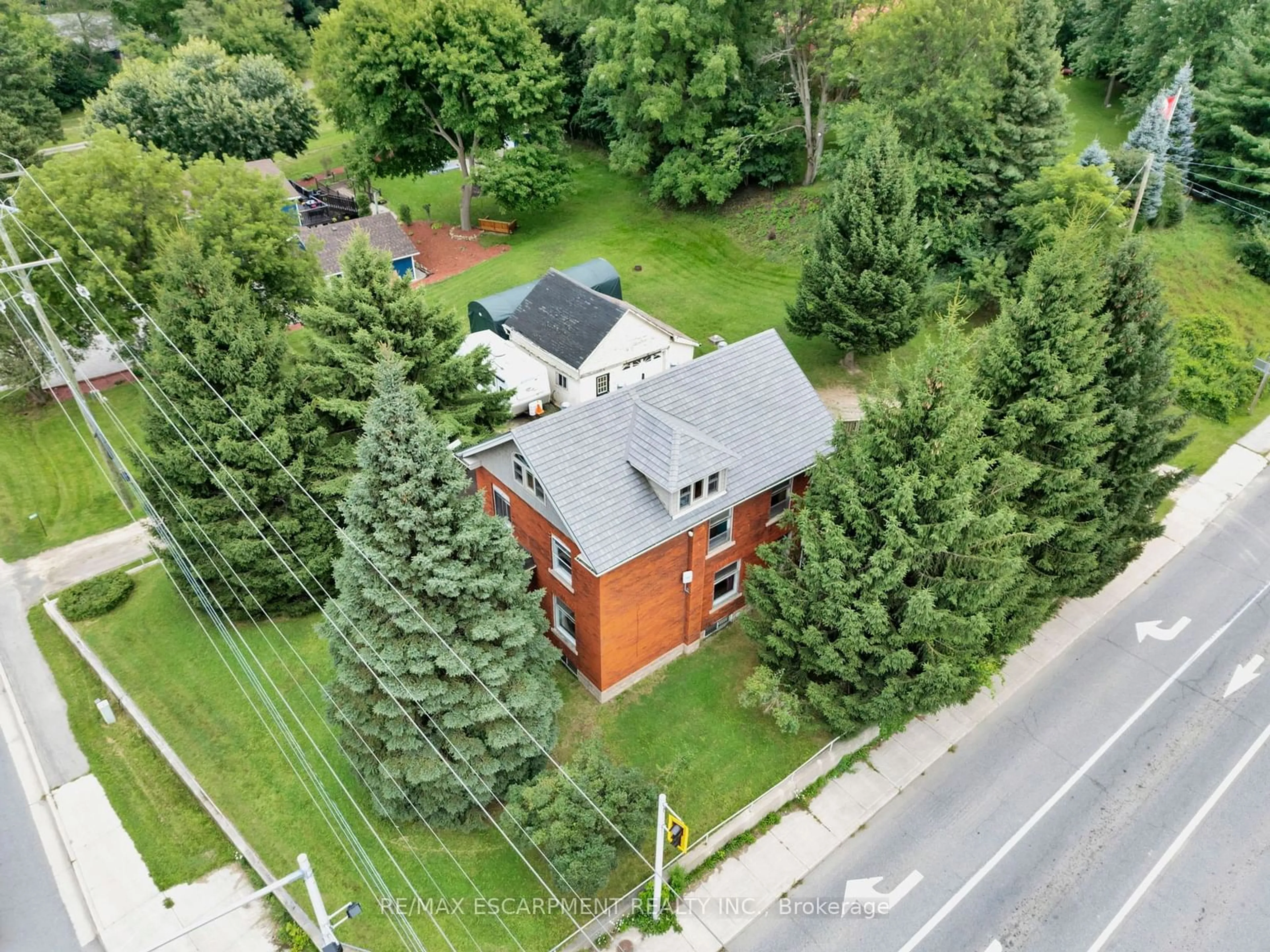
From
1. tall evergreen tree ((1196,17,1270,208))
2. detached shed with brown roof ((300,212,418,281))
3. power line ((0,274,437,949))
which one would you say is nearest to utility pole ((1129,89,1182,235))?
tall evergreen tree ((1196,17,1270,208))

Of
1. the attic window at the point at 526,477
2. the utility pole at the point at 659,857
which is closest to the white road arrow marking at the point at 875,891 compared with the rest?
the utility pole at the point at 659,857

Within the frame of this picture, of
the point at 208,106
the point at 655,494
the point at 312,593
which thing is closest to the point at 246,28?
the point at 208,106

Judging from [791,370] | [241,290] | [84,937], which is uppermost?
[241,290]

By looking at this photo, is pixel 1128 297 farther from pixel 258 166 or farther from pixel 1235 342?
pixel 258 166

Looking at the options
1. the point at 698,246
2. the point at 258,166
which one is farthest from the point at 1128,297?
the point at 258,166

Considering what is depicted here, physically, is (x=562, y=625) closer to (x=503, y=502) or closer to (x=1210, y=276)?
(x=503, y=502)

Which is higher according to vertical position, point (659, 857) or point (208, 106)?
point (208, 106)
